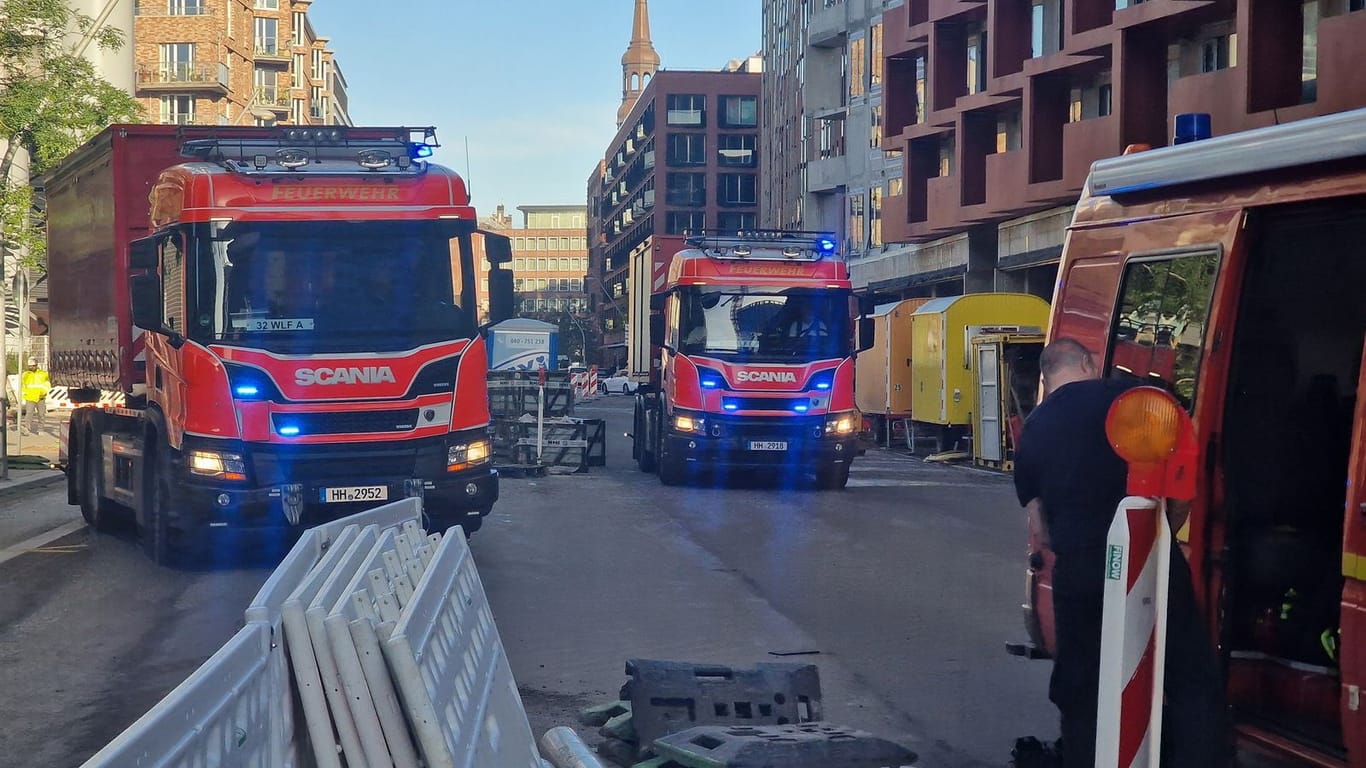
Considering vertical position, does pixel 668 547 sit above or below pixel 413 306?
below

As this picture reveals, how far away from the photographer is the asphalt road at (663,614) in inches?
297

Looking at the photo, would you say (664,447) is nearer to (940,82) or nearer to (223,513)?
(223,513)

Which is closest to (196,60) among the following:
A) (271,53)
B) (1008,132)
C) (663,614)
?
(271,53)

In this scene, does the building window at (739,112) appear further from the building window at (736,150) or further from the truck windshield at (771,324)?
the truck windshield at (771,324)

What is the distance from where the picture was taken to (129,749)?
2598 millimetres

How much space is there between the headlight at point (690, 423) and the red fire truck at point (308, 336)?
7969mm

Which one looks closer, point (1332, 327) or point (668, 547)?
point (1332, 327)

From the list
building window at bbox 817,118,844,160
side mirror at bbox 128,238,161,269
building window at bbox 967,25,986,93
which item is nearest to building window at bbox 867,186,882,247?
building window at bbox 817,118,844,160

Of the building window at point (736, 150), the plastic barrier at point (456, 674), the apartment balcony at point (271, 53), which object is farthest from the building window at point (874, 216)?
the building window at point (736, 150)

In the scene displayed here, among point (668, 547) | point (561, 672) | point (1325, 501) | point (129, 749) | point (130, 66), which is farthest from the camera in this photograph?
point (130, 66)

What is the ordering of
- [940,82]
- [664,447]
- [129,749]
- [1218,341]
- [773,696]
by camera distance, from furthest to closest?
[940,82] < [664,447] < [773,696] < [1218,341] < [129,749]

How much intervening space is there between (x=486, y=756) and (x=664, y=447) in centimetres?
1693

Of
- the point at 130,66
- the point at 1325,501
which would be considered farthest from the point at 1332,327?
the point at 130,66

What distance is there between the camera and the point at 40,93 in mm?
23500
